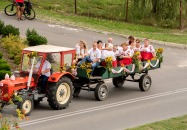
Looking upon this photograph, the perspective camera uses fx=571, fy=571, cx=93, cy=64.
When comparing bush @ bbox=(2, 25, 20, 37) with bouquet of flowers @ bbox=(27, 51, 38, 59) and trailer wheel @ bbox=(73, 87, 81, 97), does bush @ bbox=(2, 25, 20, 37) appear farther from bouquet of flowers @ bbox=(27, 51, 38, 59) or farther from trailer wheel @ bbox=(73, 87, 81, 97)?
bouquet of flowers @ bbox=(27, 51, 38, 59)

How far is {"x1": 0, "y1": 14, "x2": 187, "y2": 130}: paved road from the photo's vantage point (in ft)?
52.7

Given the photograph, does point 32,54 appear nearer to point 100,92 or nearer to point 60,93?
point 60,93

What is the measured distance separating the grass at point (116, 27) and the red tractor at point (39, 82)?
15293 millimetres

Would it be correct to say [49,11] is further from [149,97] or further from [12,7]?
[149,97]

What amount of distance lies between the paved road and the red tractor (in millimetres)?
390

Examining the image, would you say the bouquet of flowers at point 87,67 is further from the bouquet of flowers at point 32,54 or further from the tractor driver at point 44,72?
the bouquet of flowers at point 32,54

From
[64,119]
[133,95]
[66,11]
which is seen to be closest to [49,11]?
[66,11]

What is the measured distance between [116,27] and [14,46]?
1208 centimetres

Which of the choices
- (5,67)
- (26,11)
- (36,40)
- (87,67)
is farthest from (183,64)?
(26,11)

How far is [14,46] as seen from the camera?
24.5 m

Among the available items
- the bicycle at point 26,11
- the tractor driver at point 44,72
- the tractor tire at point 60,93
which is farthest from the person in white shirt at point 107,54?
the bicycle at point 26,11

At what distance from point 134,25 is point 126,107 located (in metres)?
19.2

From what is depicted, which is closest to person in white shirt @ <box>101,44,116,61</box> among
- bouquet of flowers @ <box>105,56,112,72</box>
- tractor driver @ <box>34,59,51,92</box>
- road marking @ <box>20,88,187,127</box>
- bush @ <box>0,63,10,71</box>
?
bouquet of flowers @ <box>105,56,112,72</box>

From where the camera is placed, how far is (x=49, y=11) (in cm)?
3897
